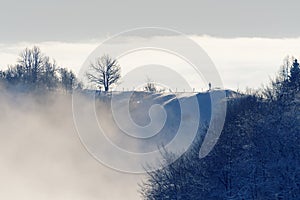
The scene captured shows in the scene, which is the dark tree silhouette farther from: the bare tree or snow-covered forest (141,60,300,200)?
snow-covered forest (141,60,300,200)

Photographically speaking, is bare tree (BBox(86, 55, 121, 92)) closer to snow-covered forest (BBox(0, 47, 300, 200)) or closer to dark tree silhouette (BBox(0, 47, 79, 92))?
dark tree silhouette (BBox(0, 47, 79, 92))

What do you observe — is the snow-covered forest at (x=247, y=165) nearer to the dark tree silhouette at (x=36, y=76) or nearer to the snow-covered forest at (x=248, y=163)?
the snow-covered forest at (x=248, y=163)

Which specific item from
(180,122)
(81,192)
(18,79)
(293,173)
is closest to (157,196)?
(293,173)

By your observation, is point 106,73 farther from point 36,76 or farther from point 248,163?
point 248,163

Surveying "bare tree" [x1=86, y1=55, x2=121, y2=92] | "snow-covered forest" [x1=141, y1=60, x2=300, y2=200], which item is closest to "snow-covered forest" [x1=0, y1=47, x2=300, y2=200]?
"snow-covered forest" [x1=141, y1=60, x2=300, y2=200]

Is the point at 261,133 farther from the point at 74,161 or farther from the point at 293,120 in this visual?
the point at 74,161

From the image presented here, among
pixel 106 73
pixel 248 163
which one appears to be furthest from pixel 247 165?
pixel 106 73

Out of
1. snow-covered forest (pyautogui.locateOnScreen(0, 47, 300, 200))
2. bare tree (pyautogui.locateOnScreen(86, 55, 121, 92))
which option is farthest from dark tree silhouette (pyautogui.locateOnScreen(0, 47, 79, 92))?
snow-covered forest (pyautogui.locateOnScreen(0, 47, 300, 200))

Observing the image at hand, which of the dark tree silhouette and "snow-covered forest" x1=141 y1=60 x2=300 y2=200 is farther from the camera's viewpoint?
the dark tree silhouette

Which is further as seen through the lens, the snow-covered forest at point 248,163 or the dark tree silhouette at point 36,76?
the dark tree silhouette at point 36,76

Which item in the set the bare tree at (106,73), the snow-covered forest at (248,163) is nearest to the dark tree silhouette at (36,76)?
the bare tree at (106,73)

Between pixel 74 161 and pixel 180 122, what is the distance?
2047cm

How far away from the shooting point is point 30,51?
135125mm

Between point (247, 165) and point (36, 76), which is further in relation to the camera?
point (36, 76)
